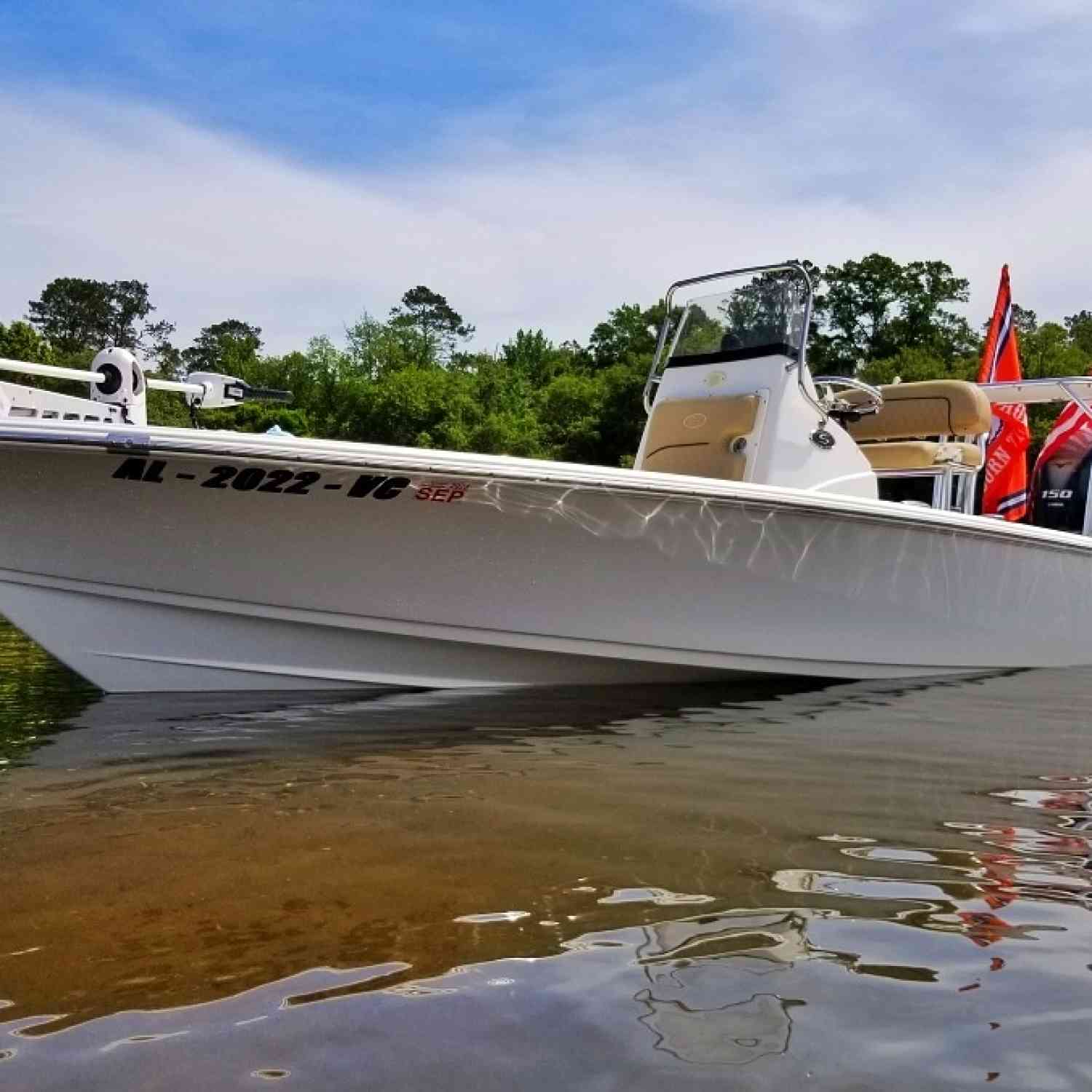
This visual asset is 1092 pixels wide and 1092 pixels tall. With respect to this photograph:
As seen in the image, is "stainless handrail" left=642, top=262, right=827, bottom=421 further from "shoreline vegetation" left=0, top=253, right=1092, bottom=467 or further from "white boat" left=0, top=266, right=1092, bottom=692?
"shoreline vegetation" left=0, top=253, right=1092, bottom=467

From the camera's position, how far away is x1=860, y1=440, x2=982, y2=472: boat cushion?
22.9 feet

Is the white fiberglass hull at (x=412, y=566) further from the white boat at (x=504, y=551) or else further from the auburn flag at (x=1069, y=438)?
the auburn flag at (x=1069, y=438)

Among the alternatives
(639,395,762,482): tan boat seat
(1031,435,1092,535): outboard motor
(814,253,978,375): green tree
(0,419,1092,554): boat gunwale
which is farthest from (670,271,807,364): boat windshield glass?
(814,253,978,375): green tree

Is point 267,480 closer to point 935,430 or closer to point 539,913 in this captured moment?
point 539,913

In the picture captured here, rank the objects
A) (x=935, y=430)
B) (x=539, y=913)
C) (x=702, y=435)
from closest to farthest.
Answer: (x=539, y=913), (x=702, y=435), (x=935, y=430)

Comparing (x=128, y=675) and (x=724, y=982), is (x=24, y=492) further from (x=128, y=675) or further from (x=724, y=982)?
(x=724, y=982)

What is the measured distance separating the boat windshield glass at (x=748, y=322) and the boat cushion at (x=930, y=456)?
127 centimetres

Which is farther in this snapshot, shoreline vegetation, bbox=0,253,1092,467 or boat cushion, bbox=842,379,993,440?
shoreline vegetation, bbox=0,253,1092,467

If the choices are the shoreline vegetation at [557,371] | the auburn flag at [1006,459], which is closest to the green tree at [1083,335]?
the shoreline vegetation at [557,371]

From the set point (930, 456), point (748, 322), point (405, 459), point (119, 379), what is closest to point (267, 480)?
point (405, 459)

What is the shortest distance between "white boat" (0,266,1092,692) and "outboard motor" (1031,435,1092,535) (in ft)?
4.49

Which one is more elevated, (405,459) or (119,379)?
(119,379)

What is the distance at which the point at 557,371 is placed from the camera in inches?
2554

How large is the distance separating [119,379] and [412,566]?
7.03ft
